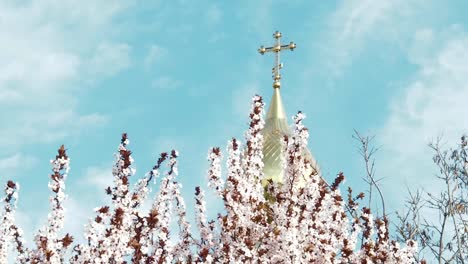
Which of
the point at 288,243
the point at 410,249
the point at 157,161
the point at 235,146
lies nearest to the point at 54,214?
the point at 157,161

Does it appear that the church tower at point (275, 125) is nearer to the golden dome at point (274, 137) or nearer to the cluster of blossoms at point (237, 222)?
the golden dome at point (274, 137)

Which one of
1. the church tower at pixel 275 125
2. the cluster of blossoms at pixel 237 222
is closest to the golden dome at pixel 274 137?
the church tower at pixel 275 125

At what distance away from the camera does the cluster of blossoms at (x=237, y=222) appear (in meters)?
7.74

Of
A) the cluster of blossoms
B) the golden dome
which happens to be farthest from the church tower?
the cluster of blossoms

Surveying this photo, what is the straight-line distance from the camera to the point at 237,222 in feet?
31.7

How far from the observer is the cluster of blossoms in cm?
774

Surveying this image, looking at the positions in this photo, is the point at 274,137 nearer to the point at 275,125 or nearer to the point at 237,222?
the point at 275,125

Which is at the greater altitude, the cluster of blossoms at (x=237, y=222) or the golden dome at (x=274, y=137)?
the golden dome at (x=274, y=137)

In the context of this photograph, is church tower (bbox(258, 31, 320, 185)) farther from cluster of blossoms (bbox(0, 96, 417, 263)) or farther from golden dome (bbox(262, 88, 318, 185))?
cluster of blossoms (bbox(0, 96, 417, 263))

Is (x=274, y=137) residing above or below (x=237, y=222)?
above

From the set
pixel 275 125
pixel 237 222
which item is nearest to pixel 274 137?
pixel 275 125

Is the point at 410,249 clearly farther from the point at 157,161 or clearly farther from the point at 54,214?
the point at 54,214

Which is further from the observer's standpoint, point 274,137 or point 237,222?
point 274,137

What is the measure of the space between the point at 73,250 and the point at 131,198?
1.09 m
